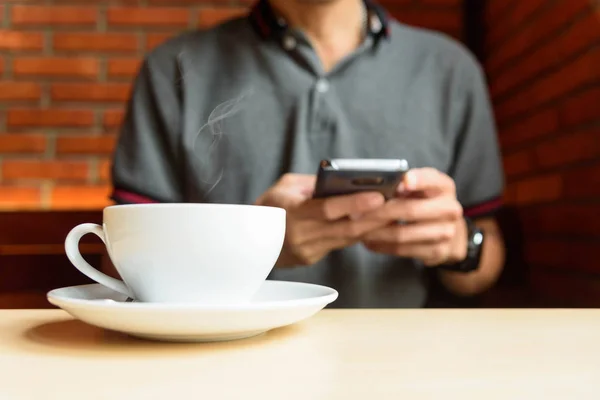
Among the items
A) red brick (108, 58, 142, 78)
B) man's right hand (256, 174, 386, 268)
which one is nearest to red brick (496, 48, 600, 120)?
man's right hand (256, 174, 386, 268)

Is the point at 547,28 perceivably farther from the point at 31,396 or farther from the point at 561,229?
the point at 31,396

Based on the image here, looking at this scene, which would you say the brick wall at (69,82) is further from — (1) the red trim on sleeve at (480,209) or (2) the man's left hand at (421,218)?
(2) the man's left hand at (421,218)

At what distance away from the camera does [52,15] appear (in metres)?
1.53

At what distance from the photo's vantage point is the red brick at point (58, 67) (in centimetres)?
154

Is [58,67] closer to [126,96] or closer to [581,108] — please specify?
[126,96]

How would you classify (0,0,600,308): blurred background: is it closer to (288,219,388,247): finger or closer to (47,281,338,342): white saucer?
(288,219,388,247): finger

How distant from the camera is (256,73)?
981 millimetres

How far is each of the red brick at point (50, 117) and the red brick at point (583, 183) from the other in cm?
115

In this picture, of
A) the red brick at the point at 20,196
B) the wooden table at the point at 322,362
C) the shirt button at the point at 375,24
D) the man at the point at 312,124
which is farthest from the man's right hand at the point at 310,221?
the red brick at the point at 20,196

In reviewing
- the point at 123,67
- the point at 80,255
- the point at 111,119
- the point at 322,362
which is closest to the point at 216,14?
the point at 123,67

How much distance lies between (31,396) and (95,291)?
19 cm

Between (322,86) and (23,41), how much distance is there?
0.97 metres

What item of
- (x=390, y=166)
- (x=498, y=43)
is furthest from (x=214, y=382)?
(x=498, y=43)

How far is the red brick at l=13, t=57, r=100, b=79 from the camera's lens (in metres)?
1.54
